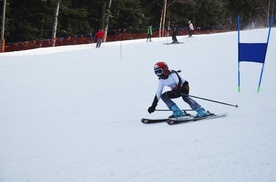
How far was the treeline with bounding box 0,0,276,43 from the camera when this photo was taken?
30203mm

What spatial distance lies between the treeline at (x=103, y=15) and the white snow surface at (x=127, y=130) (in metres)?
17.6

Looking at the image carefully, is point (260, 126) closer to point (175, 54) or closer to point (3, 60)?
point (175, 54)

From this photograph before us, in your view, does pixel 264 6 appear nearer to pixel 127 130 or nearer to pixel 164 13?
pixel 164 13

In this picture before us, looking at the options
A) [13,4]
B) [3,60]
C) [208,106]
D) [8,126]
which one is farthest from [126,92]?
[13,4]

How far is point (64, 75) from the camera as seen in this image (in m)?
13.6

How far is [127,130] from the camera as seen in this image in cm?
632

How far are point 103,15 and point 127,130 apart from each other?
2846 cm

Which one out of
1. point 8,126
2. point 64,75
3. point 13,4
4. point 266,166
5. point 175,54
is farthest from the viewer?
point 13,4

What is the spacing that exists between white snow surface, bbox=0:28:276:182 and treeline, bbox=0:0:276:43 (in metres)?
17.6

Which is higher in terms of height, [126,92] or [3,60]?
[3,60]

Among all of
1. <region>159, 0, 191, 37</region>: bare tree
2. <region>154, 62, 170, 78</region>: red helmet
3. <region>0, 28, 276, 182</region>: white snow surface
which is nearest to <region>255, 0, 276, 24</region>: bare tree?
<region>159, 0, 191, 37</region>: bare tree

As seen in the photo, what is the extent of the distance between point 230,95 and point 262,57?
1.42 m

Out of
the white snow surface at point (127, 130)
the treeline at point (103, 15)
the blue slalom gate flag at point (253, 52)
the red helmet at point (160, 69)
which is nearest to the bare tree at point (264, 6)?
the treeline at point (103, 15)

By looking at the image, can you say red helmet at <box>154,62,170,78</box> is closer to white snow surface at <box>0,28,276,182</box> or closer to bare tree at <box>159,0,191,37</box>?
white snow surface at <box>0,28,276,182</box>
